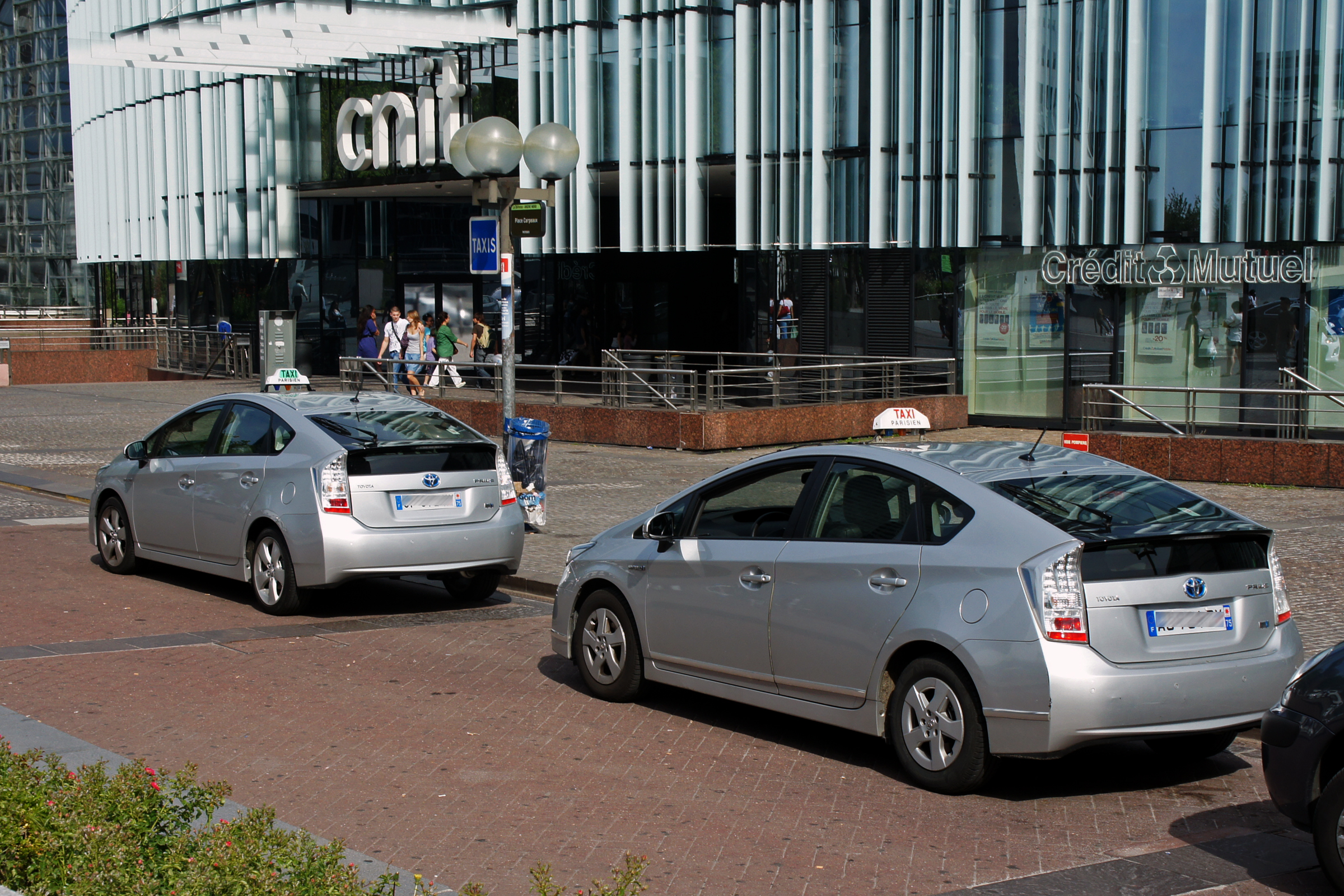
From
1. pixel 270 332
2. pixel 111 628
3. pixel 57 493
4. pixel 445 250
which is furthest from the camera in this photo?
pixel 445 250

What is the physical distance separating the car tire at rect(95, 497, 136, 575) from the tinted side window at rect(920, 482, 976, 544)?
7.67 metres

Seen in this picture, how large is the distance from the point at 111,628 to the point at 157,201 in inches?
1730

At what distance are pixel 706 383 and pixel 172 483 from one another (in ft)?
49.4

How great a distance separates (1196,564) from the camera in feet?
20.3

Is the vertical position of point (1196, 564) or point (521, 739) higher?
point (1196, 564)

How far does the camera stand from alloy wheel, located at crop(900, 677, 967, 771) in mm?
6250

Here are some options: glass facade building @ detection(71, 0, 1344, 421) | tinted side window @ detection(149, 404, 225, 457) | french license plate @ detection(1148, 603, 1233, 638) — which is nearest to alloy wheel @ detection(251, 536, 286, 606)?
tinted side window @ detection(149, 404, 225, 457)

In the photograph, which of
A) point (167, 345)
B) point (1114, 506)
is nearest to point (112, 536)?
point (1114, 506)

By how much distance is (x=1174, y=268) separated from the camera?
23531mm

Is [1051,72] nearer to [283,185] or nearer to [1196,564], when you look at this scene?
[1196,564]


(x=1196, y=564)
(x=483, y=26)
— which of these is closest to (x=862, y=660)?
(x=1196, y=564)

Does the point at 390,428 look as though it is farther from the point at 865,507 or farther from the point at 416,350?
the point at 416,350

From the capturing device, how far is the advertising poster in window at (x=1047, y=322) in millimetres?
24906

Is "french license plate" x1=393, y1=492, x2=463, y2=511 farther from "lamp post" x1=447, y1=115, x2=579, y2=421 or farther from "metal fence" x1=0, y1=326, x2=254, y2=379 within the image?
"metal fence" x1=0, y1=326, x2=254, y2=379
